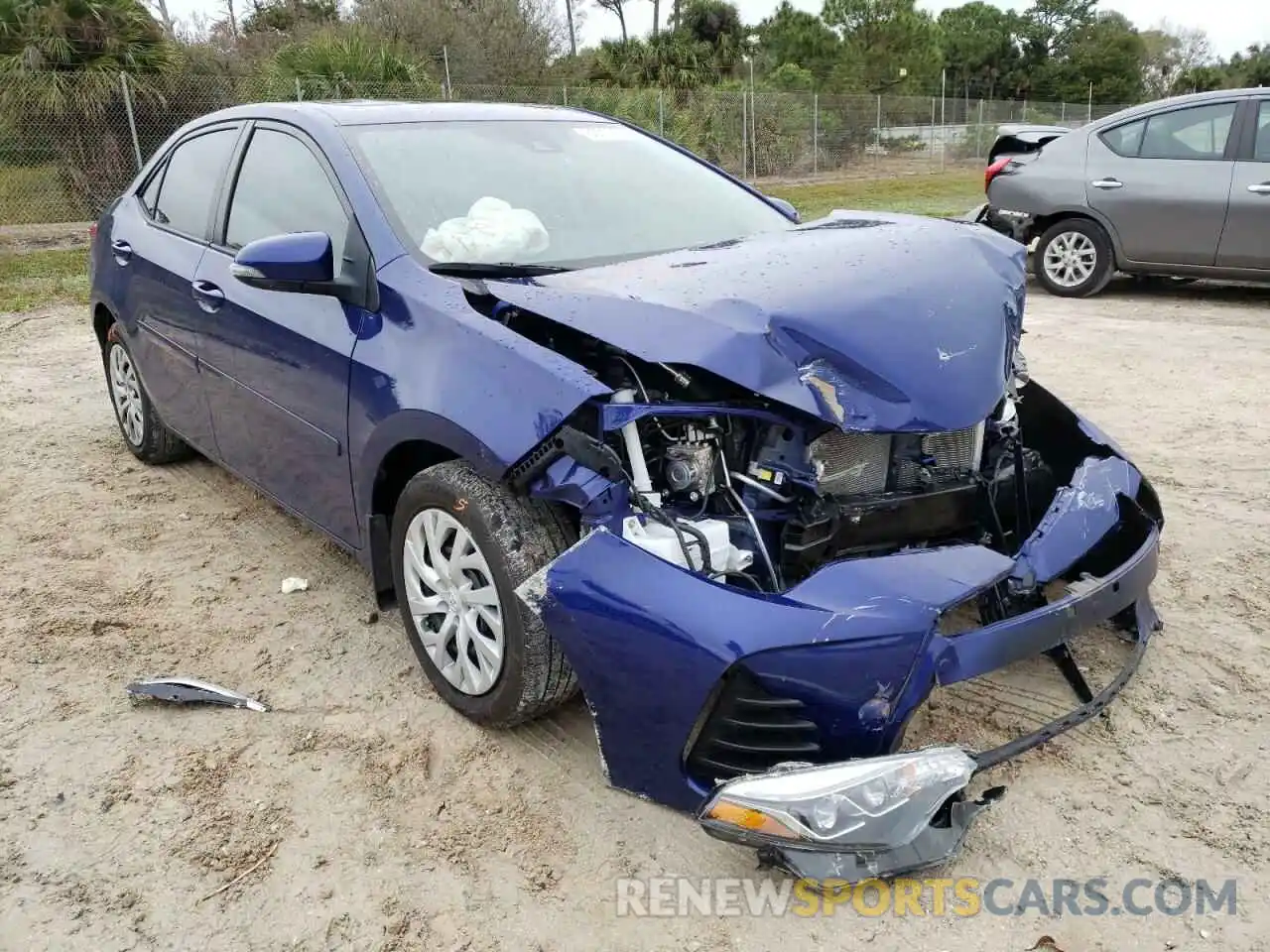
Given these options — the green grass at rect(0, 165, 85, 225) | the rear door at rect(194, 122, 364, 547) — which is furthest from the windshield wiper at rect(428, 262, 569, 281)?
the green grass at rect(0, 165, 85, 225)

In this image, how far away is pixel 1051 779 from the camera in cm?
258

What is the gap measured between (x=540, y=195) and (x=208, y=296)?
52.1 inches

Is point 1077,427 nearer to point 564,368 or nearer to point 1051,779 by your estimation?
point 1051,779

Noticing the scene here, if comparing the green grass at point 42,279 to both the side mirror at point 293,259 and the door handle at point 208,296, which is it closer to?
the door handle at point 208,296

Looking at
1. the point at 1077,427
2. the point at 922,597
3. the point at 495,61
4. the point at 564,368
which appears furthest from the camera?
the point at 495,61

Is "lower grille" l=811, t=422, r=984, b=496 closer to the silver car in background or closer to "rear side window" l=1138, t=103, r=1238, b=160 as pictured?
the silver car in background

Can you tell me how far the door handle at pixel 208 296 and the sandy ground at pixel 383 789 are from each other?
100 centimetres

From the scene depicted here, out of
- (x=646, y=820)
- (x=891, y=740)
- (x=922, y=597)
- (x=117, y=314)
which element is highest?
(x=117, y=314)

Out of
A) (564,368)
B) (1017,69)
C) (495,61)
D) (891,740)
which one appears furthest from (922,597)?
(1017,69)

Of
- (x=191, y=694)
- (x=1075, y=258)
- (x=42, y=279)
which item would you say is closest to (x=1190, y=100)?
(x=1075, y=258)

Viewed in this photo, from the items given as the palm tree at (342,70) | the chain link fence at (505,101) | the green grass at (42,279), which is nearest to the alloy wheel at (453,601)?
the chain link fence at (505,101)

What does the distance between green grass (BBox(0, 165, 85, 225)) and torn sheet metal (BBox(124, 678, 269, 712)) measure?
517 inches

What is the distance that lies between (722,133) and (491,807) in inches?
800

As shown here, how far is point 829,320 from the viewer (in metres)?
2.53
